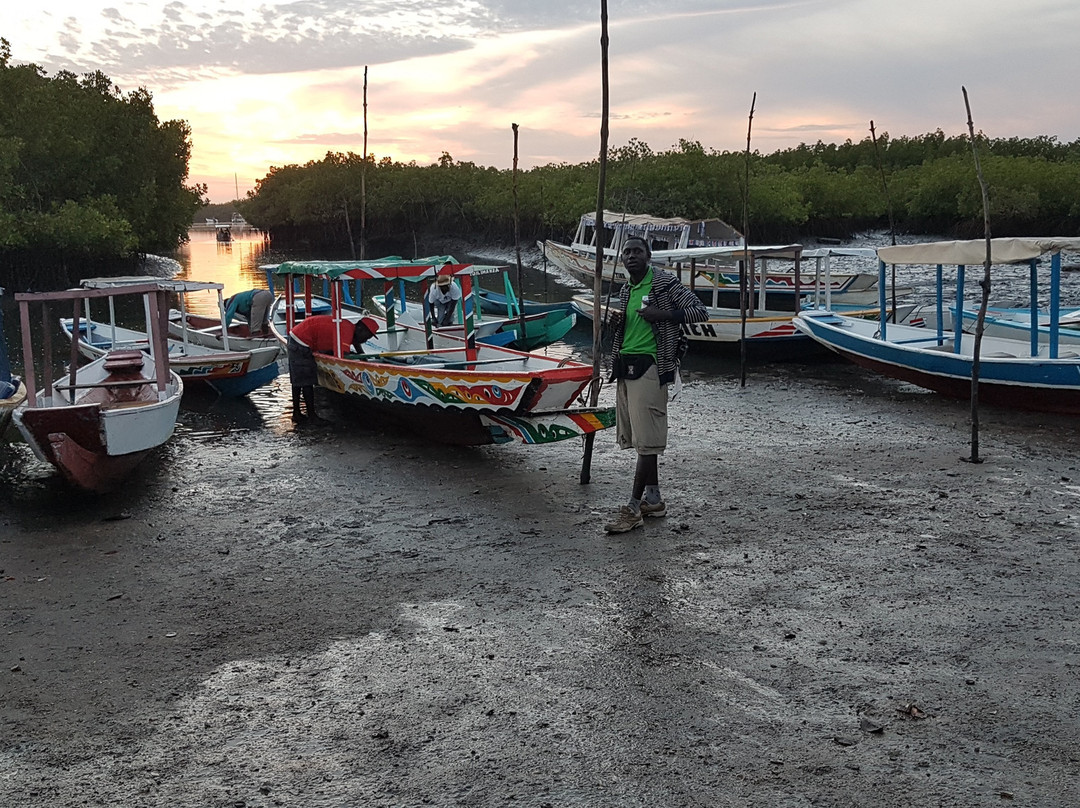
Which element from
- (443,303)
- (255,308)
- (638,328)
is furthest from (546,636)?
(255,308)

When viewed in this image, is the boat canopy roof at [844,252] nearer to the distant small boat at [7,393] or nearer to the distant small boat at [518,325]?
the distant small boat at [518,325]

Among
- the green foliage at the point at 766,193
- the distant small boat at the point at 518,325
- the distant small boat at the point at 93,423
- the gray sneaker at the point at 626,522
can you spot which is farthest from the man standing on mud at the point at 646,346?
the green foliage at the point at 766,193

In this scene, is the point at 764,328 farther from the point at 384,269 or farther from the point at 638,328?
the point at 638,328

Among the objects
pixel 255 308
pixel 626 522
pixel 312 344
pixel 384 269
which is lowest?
pixel 626 522

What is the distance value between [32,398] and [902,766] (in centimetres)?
745

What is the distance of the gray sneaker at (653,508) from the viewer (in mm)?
7082

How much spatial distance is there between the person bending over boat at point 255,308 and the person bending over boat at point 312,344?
17.7 ft

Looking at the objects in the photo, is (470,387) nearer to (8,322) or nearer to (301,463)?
(301,463)

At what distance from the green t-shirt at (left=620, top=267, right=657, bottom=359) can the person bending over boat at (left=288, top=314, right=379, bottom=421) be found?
5.52 metres

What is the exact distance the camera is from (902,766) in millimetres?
3734

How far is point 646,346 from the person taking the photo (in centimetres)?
657

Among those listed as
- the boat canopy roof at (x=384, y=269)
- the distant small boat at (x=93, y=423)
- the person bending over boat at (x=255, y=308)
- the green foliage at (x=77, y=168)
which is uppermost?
the green foliage at (x=77, y=168)

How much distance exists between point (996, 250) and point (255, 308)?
39.7 ft

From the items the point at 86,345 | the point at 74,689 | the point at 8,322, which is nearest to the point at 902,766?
the point at 74,689
